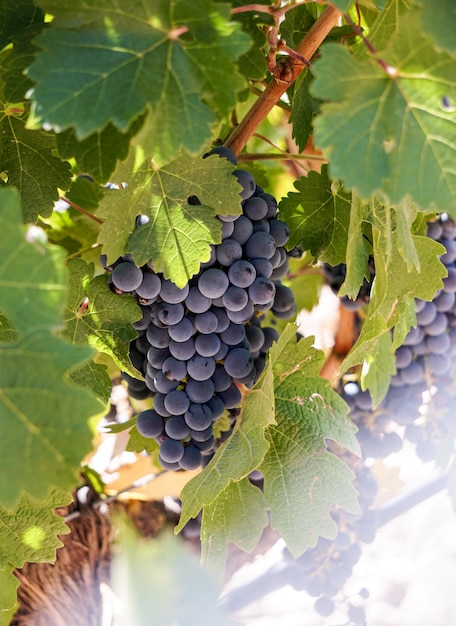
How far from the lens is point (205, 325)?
3.40 feet

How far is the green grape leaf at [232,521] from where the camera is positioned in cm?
104

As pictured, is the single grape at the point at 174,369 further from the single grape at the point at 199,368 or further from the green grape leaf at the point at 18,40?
the green grape leaf at the point at 18,40

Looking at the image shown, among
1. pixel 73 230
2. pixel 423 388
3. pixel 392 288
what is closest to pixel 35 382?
pixel 392 288

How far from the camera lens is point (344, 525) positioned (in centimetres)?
152

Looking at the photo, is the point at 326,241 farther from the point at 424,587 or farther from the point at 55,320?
the point at 424,587

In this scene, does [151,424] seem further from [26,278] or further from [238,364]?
[26,278]

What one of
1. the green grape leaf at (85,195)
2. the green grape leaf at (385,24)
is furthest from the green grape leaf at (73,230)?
the green grape leaf at (385,24)

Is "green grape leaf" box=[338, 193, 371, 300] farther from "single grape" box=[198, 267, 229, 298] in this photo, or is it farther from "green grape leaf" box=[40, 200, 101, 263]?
"green grape leaf" box=[40, 200, 101, 263]

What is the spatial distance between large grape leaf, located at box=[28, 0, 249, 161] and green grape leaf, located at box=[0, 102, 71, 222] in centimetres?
26

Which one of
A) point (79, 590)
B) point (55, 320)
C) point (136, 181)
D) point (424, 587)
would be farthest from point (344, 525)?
point (55, 320)

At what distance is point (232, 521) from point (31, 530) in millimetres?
300

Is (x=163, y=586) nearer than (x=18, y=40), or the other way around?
(x=163, y=586)

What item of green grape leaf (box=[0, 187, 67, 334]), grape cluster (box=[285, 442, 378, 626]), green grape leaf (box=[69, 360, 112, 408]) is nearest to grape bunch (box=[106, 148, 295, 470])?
green grape leaf (box=[69, 360, 112, 408])

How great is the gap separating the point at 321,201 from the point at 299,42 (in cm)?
25
